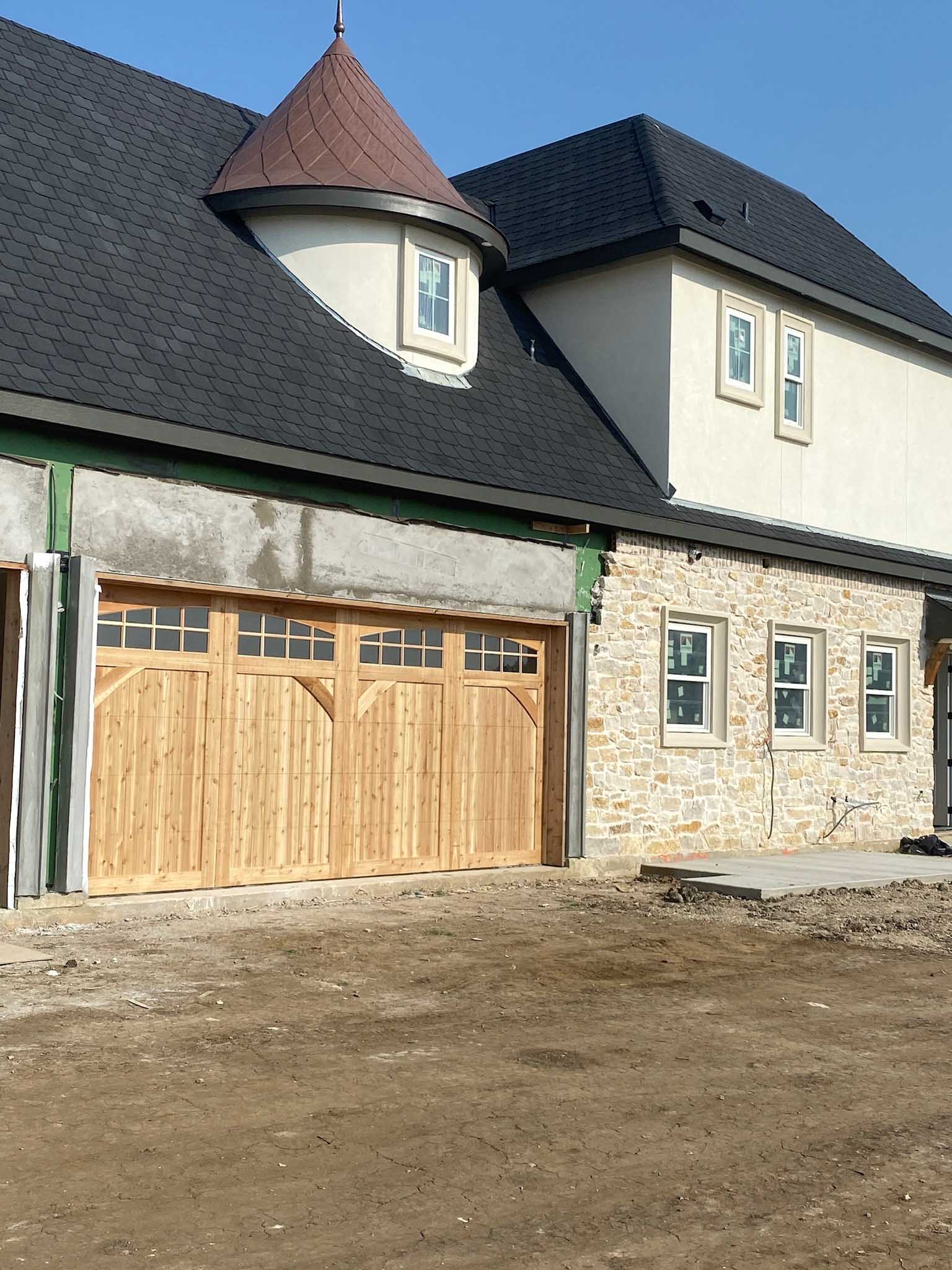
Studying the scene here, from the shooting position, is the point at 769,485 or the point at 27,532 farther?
the point at 769,485

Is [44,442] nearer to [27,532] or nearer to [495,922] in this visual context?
[27,532]

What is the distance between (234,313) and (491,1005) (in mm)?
Answer: 7472

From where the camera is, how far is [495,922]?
11742 millimetres

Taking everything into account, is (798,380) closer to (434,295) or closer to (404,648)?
(434,295)

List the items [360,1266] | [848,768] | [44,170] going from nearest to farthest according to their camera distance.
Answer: [360,1266] < [44,170] < [848,768]

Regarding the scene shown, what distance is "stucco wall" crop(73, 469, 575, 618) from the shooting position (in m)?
11.0

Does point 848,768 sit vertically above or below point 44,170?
below

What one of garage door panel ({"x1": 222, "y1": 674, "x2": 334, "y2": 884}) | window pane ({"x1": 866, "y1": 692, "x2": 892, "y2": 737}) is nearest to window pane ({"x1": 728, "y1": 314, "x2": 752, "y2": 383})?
window pane ({"x1": 866, "y1": 692, "x2": 892, "y2": 737})

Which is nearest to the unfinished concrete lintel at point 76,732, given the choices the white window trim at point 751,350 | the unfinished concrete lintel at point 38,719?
the unfinished concrete lintel at point 38,719

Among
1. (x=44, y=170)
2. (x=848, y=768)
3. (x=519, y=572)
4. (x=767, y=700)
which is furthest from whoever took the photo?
(x=848, y=768)

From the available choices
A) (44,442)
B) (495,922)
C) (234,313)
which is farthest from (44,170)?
(495,922)

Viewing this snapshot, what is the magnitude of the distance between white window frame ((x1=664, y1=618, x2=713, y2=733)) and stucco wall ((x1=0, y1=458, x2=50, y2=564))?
7759mm

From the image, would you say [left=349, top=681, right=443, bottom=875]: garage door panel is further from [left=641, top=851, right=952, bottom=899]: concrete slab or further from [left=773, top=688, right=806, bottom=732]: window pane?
[left=773, top=688, right=806, bottom=732]: window pane

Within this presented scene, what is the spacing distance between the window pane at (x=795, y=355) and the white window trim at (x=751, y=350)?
615mm
